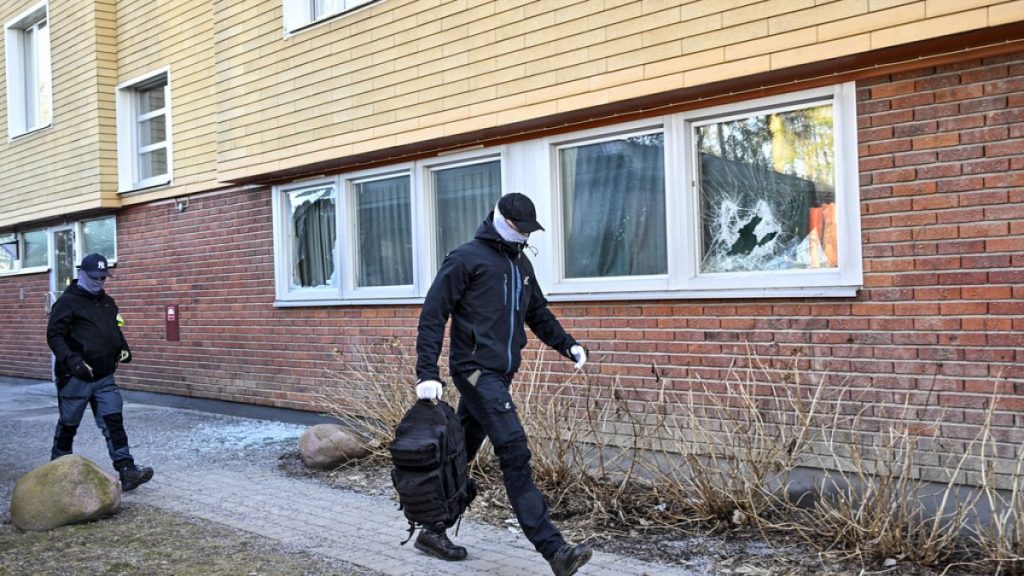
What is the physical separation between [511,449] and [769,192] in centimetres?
295

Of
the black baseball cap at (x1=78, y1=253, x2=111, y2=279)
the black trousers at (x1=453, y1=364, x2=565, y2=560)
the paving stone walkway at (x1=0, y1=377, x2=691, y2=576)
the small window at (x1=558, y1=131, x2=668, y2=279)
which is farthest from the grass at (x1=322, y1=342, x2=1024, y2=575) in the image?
the black baseball cap at (x1=78, y1=253, x2=111, y2=279)

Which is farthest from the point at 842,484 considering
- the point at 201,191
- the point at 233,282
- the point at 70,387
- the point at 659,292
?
the point at 201,191

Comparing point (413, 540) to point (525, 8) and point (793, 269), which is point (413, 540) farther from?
point (525, 8)

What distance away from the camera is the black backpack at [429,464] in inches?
198

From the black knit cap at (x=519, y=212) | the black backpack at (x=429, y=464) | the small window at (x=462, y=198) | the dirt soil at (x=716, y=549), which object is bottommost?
the dirt soil at (x=716, y=549)

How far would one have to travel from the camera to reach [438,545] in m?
5.46

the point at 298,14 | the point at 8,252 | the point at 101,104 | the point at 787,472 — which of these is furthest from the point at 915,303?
the point at 8,252

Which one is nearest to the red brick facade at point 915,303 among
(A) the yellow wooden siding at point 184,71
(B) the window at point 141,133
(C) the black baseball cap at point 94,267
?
(C) the black baseball cap at point 94,267

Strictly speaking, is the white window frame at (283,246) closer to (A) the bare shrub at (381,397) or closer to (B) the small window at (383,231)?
→ (B) the small window at (383,231)

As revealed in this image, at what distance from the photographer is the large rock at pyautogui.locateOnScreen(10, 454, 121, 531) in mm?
6293

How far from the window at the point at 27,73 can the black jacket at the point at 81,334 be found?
30.8ft

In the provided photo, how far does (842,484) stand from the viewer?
20.1ft

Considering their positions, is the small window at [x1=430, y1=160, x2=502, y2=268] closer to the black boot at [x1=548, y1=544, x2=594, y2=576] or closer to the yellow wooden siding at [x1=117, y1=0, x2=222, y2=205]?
the yellow wooden siding at [x1=117, y1=0, x2=222, y2=205]

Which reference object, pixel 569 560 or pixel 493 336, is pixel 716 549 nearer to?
pixel 569 560
